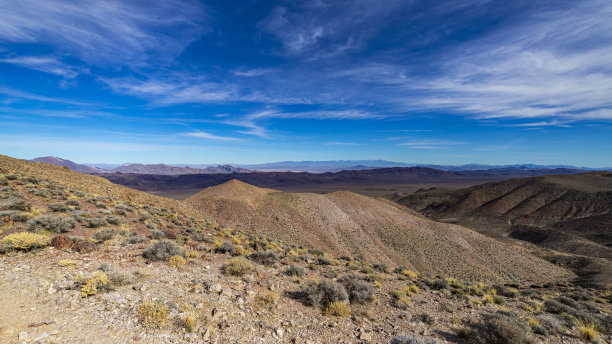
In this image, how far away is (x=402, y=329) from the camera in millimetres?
6562

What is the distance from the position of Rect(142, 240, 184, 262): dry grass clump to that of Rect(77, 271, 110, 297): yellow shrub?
2.24m

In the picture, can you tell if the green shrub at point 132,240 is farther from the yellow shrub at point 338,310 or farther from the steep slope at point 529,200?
the steep slope at point 529,200

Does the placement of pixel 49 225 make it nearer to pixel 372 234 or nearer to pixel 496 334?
pixel 496 334

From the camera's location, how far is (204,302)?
20.6 feet

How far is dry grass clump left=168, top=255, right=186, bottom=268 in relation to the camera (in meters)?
8.43

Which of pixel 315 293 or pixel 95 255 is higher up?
pixel 95 255

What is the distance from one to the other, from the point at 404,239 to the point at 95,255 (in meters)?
33.8

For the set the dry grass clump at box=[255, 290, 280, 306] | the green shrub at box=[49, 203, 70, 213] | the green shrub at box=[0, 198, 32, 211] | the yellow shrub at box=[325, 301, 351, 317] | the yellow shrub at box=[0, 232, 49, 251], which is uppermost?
the green shrub at box=[0, 198, 32, 211]

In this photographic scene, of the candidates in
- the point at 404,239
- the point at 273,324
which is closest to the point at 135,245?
the point at 273,324

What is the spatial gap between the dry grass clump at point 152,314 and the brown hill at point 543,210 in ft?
128

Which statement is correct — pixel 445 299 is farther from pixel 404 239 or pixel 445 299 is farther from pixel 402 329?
pixel 404 239

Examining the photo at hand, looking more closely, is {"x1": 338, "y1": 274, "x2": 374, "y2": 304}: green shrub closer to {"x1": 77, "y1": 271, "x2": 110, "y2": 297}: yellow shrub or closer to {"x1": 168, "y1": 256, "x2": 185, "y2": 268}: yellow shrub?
{"x1": 168, "y1": 256, "x2": 185, "y2": 268}: yellow shrub

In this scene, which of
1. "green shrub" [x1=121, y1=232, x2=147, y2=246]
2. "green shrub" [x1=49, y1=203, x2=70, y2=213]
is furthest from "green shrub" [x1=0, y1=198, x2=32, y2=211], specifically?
"green shrub" [x1=121, y1=232, x2=147, y2=246]

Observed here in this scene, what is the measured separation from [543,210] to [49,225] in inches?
3758
